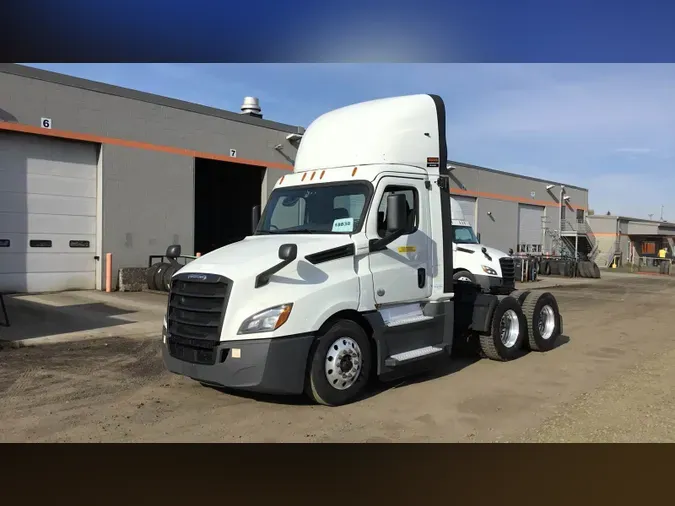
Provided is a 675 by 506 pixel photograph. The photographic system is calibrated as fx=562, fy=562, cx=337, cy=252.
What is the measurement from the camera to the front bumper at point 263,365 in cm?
566

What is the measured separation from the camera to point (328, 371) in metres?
6.09

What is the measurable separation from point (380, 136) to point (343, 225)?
138cm

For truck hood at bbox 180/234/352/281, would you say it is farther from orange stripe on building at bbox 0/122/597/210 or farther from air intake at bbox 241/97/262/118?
air intake at bbox 241/97/262/118

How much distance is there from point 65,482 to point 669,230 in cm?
6661

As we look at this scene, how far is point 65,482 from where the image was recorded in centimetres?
427

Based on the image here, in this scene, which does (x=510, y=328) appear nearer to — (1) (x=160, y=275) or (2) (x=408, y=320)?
(2) (x=408, y=320)

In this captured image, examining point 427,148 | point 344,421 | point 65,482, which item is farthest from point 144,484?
point 427,148

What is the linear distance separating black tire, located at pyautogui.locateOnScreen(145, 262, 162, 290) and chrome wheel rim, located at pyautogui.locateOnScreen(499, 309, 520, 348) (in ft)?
38.8

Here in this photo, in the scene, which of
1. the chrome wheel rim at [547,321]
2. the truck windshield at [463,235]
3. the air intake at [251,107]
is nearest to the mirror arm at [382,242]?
the chrome wheel rim at [547,321]

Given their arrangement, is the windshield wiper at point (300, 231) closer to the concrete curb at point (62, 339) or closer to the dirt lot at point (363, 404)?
the dirt lot at point (363, 404)

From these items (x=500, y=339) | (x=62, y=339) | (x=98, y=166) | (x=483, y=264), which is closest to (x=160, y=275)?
(x=98, y=166)

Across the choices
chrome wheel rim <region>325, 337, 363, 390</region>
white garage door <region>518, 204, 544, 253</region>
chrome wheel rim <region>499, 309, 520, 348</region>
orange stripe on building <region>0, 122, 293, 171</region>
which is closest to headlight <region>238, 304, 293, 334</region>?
chrome wheel rim <region>325, 337, 363, 390</region>

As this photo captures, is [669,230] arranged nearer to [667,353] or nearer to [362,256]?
[667,353]

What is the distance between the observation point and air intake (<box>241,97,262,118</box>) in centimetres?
2347
